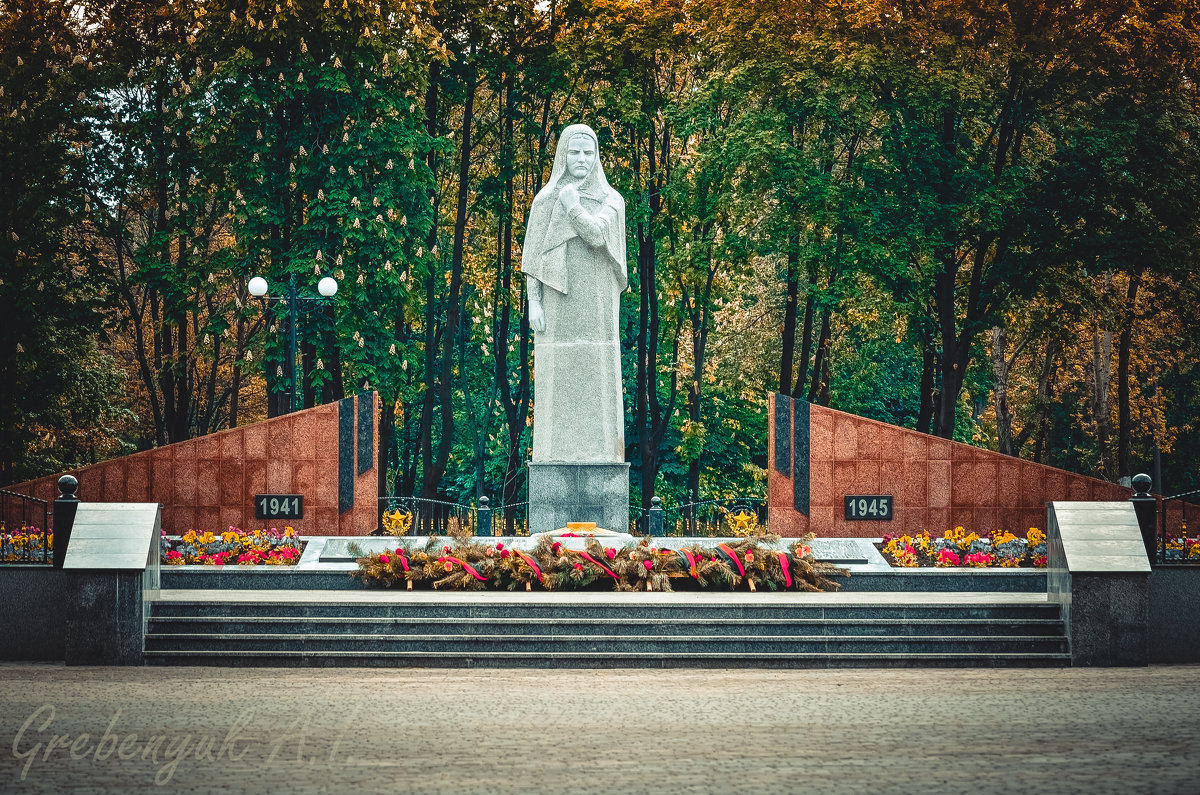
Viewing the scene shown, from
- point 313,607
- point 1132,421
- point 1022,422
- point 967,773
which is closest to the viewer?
point 967,773

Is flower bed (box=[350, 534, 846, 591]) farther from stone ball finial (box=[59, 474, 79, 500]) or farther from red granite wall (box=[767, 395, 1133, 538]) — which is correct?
red granite wall (box=[767, 395, 1133, 538])

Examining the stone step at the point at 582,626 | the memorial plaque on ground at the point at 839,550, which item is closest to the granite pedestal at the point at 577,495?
the memorial plaque on ground at the point at 839,550

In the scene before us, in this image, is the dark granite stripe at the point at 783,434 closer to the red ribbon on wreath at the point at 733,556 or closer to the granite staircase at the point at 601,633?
the red ribbon on wreath at the point at 733,556

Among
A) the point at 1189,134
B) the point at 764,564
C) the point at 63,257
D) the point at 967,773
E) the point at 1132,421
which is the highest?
the point at 1189,134

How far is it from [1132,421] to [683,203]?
15.4 meters

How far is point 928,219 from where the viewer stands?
2628 cm

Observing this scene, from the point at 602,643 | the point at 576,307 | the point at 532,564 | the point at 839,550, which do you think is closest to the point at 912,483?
the point at 839,550

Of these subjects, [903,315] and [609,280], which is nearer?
[609,280]

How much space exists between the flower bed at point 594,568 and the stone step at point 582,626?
163cm

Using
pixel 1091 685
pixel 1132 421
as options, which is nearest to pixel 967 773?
pixel 1091 685

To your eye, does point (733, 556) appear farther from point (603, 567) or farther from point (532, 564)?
point (532, 564)

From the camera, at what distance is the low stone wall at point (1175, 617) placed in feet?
42.2

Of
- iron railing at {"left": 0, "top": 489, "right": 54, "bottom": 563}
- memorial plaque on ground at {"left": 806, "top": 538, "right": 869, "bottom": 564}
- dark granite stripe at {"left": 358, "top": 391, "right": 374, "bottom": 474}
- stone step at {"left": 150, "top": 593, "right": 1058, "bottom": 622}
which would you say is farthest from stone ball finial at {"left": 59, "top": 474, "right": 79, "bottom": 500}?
memorial plaque on ground at {"left": 806, "top": 538, "right": 869, "bottom": 564}

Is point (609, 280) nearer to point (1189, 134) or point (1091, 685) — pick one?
point (1091, 685)
